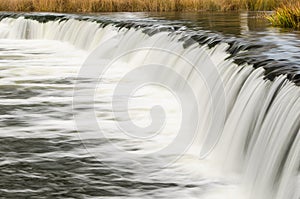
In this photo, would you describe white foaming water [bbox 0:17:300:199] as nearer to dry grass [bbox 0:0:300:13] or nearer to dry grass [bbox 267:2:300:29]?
dry grass [bbox 267:2:300:29]

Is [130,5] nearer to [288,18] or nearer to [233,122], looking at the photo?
[288,18]

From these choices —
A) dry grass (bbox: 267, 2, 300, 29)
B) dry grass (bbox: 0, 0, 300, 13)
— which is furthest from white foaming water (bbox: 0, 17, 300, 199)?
dry grass (bbox: 0, 0, 300, 13)

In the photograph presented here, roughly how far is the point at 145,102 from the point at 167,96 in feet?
1.41

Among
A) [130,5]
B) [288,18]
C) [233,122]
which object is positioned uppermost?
[288,18]

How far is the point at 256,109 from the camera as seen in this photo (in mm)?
7121

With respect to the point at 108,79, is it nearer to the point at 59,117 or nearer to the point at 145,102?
the point at 145,102

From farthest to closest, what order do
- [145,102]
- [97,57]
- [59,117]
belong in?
1. [97,57]
2. [145,102]
3. [59,117]

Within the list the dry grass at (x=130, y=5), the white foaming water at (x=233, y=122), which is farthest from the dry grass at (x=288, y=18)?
the dry grass at (x=130, y=5)

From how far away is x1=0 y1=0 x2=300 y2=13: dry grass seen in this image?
79.8ft

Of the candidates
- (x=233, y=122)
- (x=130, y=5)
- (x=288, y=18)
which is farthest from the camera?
(x=130, y=5)

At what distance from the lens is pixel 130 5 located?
25938mm

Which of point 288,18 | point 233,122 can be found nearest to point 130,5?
point 288,18

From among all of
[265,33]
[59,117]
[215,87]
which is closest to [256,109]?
[215,87]

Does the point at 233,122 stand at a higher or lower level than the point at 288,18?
lower
